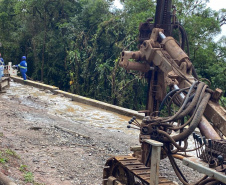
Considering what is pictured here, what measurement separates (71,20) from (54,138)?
576 inches

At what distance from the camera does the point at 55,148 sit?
24.1 ft

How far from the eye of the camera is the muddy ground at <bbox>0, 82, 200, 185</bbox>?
5828 mm

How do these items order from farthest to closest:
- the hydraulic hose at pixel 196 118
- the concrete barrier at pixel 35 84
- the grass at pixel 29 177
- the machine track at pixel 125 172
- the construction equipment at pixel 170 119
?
the concrete barrier at pixel 35 84, the grass at pixel 29 177, the machine track at pixel 125 172, the hydraulic hose at pixel 196 118, the construction equipment at pixel 170 119

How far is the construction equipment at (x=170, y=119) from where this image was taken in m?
3.58

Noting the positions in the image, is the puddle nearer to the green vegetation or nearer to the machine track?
the green vegetation

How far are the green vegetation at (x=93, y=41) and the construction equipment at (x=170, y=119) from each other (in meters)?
8.95

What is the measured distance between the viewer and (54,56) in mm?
22359

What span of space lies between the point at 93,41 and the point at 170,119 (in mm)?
16261

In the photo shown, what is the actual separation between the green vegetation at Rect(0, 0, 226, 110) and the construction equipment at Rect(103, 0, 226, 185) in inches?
353

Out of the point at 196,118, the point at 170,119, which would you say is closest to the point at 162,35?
the point at 170,119

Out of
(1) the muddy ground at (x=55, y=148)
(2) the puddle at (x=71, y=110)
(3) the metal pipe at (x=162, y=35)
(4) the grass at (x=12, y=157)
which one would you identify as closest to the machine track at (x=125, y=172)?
(1) the muddy ground at (x=55, y=148)

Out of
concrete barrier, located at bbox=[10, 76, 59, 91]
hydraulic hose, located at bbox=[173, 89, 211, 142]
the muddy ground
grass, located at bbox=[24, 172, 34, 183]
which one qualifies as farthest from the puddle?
hydraulic hose, located at bbox=[173, 89, 211, 142]

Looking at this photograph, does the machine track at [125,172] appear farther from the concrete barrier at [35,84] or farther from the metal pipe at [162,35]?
the concrete barrier at [35,84]

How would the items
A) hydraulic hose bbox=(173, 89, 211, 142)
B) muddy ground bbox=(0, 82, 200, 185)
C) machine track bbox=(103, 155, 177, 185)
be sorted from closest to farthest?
hydraulic hose bbox=(173, 89, 211, 142) → machine track bbox=(103, 155, 177, 185) → muddy ground bbox=(0, 82, 200, 185)
